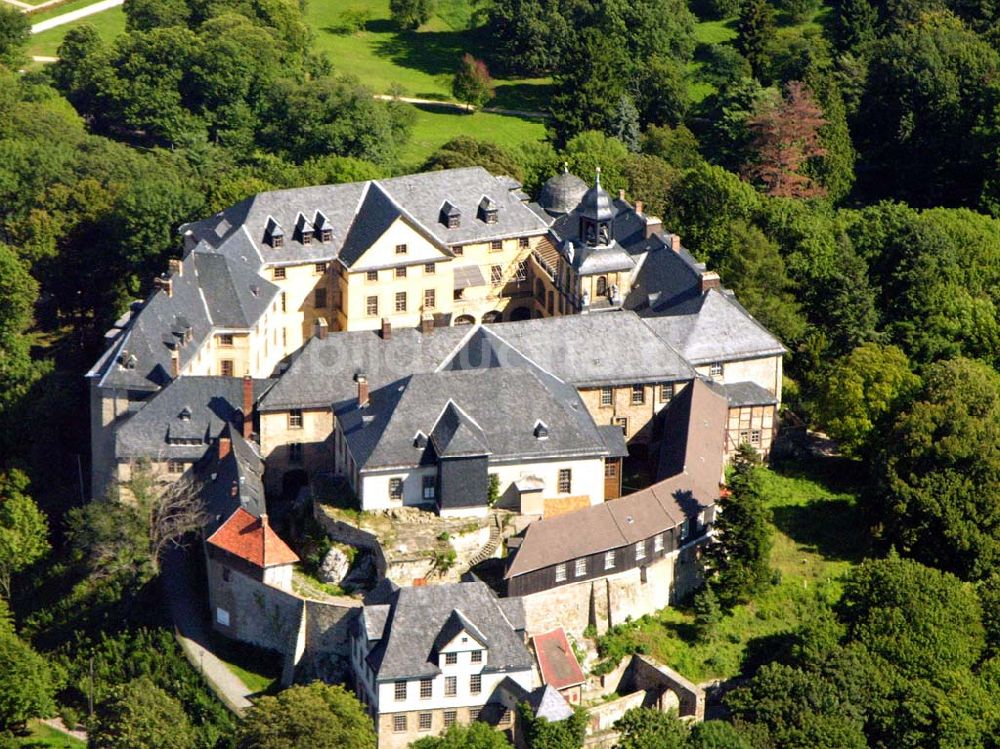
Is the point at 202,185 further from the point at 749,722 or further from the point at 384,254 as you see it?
the point at 749,722

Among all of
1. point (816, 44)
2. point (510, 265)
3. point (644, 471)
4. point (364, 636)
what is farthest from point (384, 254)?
point (816, 44)

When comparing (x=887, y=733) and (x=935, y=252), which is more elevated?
(x=935, y=252)

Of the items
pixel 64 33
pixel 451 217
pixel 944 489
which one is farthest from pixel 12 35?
pixel 944 489

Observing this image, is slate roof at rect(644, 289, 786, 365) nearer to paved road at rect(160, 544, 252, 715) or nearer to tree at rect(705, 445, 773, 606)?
tree at rect(705, 445, 773, 606)

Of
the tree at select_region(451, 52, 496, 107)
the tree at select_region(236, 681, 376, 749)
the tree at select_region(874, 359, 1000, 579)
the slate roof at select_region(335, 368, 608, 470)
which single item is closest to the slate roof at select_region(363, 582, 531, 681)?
the tree at select_region(236, 681, 376, 749)

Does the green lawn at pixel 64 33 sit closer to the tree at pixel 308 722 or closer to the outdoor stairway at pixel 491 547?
the outdoor stairway at pixel 491 547

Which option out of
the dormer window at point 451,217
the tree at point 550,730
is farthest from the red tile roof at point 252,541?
the dormer window at point 451,217
